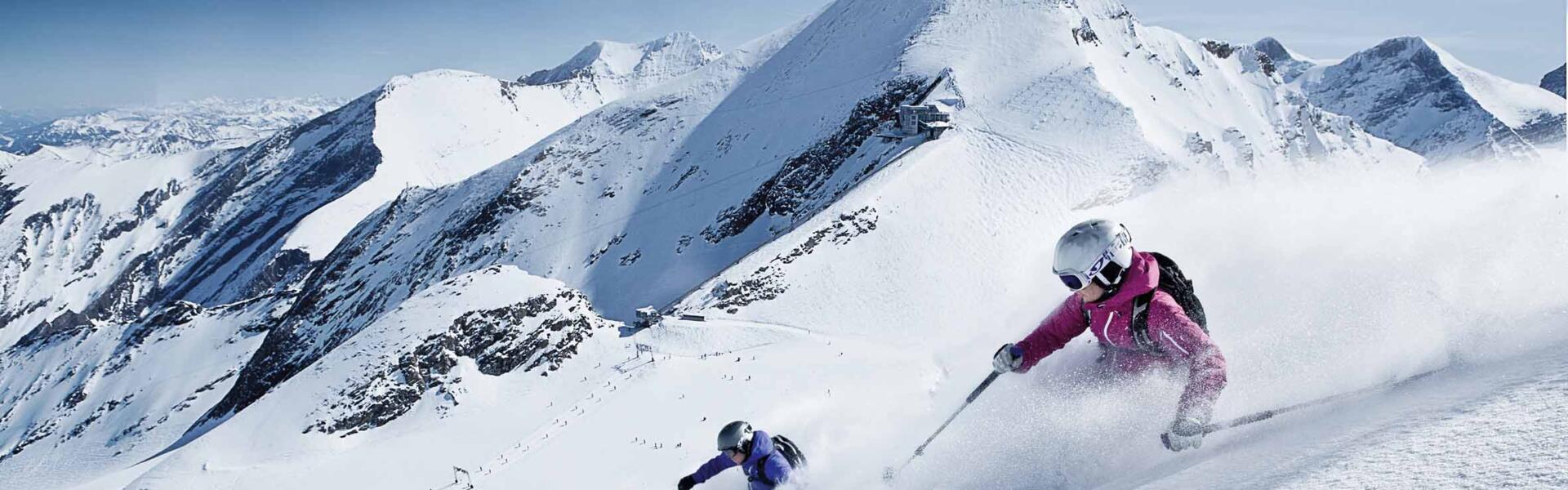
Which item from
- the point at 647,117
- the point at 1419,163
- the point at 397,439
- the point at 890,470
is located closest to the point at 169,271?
the point at 647,117

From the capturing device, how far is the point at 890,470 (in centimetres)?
647

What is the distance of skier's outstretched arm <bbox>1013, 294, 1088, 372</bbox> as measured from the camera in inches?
238

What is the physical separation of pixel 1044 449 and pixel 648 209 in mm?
64061

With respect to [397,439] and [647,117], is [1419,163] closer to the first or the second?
[647,117]

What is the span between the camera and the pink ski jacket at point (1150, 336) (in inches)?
191

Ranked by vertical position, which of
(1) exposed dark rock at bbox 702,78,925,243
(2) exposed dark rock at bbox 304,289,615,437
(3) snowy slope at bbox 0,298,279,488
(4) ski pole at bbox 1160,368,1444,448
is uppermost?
(4) ski pole at bbox 1160,368,1444,448

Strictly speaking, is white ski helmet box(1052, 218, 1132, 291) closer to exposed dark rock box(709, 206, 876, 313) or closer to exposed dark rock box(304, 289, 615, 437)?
exposed dark rock box(304, 289, 615, 437)

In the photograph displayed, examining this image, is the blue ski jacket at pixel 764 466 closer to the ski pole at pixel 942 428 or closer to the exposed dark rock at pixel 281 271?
→ the ski pole at pixel 942 428

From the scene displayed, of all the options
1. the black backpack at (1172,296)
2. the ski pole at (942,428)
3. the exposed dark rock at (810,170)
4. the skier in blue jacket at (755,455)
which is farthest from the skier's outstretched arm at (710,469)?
the exposed dark rock at (810,170)

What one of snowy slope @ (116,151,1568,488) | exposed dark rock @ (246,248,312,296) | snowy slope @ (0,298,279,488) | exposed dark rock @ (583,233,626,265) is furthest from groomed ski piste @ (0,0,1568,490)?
exposed dark rock @ (246,248,312,296)

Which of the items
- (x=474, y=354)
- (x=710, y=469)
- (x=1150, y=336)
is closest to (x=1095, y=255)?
(x=1150, y=336)

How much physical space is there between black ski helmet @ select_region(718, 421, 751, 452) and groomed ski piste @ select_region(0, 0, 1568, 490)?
38.4 inches

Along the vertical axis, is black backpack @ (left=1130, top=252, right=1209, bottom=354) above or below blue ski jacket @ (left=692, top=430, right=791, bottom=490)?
above

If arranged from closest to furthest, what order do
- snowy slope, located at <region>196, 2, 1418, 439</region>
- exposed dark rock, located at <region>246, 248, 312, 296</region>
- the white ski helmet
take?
the white ski helmet < snowy slope, located at <region>196, 2, 1418, 439</region> < exposed dark rock, located at <region>246, 248, 312, 296</region>
